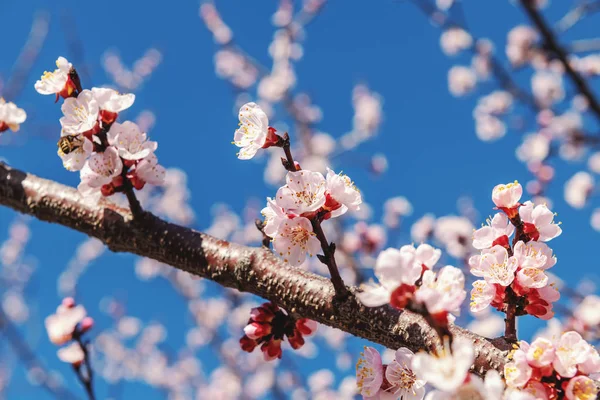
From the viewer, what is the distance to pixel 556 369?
4.19ft

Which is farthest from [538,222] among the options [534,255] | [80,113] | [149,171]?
[80,113]

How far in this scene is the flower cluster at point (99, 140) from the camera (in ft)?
6.05

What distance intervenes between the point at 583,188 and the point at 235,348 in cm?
784

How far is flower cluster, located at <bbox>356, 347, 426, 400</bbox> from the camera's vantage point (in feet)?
4.83

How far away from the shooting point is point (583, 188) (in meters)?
8.52

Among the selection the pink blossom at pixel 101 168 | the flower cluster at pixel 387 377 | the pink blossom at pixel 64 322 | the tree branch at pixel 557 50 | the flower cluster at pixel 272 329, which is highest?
the tree branch at pixel 557 50

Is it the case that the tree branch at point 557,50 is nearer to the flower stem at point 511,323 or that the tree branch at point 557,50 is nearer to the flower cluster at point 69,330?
the flower stem at point 511,323

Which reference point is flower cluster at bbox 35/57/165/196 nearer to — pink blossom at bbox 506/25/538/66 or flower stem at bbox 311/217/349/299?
flower stem at bbox 311/217/349/299

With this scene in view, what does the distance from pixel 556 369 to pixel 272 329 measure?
39.3 inches

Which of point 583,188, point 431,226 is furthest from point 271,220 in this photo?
point 583,188

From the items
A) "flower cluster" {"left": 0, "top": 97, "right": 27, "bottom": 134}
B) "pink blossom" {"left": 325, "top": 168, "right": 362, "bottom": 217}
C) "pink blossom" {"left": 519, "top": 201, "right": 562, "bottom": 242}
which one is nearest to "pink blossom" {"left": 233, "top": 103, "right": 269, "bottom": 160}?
"pink blossom" {"left": 325, "top": 168, "right": 362, "bottom": 217}

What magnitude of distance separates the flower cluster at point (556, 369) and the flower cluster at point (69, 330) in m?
1.88

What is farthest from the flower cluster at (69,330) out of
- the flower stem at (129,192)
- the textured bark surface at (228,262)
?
the flower stem at (129,192)

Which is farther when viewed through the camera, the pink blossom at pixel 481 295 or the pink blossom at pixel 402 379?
the pink blossom at pixel 481 295
